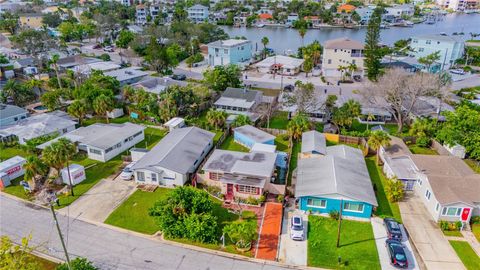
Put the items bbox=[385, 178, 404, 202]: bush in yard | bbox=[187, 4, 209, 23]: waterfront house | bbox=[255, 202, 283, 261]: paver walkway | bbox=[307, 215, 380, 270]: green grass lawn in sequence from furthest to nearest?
bbox=[187, 4, 209, 23]: waterfront house → bbox=[385, 178, 404, 202]: bush in yard → bbox=[255, 202, 283, 261]: paver walkway → bbox=[307, 215, 380, 270]: green grass lawn

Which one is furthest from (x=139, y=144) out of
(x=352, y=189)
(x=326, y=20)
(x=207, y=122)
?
(x=326, y=20)

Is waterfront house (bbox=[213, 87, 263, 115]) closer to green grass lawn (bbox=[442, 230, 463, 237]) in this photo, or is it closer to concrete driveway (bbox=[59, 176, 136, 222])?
concrete driveway (bbox=[59, 176, 136, 222])

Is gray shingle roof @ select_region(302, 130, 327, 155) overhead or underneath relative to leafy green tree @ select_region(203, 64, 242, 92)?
underneath

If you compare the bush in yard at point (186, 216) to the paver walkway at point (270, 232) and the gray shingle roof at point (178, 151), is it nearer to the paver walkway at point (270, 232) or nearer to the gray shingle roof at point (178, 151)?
the paver walkway at point (270, 232)

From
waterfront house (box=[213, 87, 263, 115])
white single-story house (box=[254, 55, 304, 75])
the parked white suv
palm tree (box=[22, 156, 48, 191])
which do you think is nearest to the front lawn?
palm tree (box=[22, 156, 48, 191])

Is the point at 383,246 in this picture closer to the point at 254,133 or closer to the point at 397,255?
the point at 397,255

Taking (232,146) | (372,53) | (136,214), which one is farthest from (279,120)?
(136,214)
